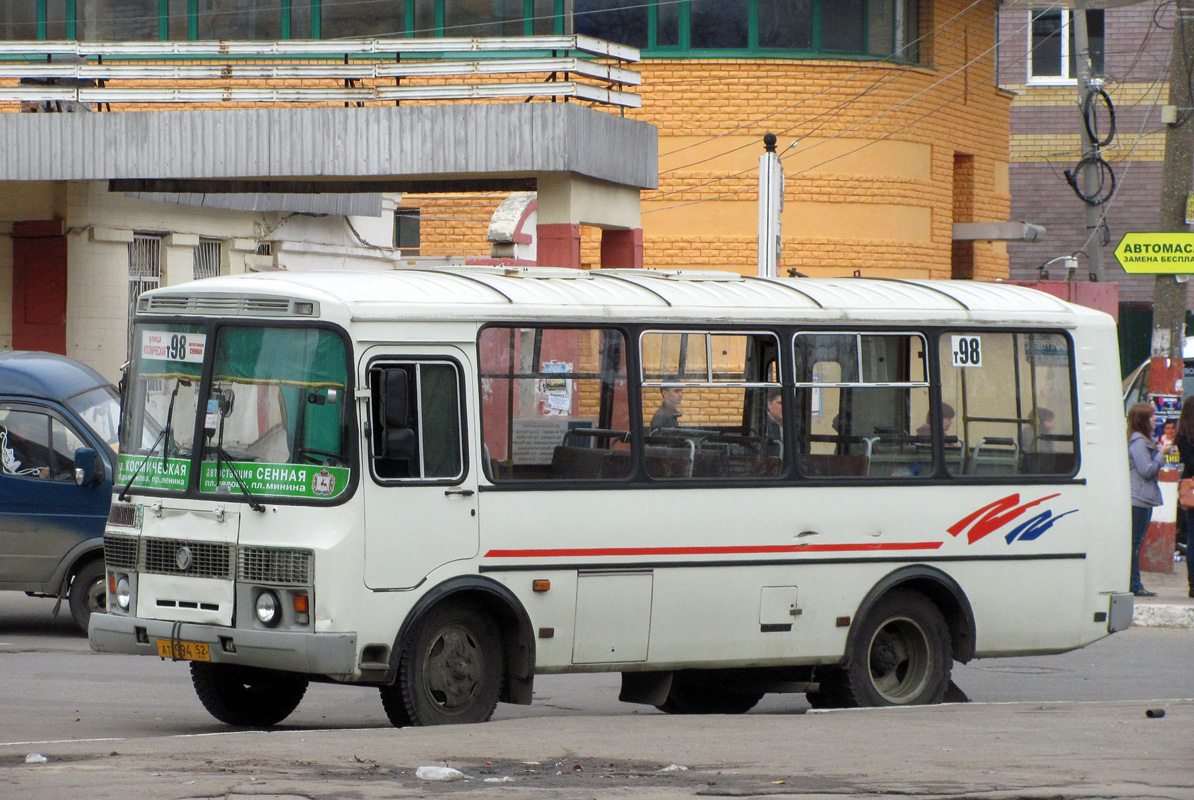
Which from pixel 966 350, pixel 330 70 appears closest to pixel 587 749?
pixel 966 350

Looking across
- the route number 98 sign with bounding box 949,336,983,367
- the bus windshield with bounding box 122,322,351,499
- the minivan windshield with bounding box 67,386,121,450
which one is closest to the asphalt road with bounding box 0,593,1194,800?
the bus windshield with bounding box 122,322,351,499

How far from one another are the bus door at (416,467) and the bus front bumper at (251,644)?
15.1 inches

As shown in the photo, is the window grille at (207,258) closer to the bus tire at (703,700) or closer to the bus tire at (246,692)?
the bus tire at (703,700)

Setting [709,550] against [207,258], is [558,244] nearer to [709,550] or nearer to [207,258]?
[709,550]

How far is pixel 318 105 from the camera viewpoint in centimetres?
1789

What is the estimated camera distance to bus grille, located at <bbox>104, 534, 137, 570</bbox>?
9078 millimetres

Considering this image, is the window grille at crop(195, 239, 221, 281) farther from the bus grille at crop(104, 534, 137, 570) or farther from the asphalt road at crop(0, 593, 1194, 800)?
the bus grille at crop(104, 534, 137, 570)

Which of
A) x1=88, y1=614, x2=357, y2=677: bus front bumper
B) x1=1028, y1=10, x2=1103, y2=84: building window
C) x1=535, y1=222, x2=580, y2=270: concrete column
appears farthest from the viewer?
x1=1028, y1=10, x2=1103, y2=84: building window

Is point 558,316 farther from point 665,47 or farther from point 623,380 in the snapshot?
point 665,47

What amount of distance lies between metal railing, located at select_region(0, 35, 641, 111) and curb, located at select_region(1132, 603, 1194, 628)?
705 cm

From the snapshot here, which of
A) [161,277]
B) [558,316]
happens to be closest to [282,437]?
[558,316]

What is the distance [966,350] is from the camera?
1065 cm

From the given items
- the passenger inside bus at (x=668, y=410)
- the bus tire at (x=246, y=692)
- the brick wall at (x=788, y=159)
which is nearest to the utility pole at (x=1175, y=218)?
the brick wall at (x=788, y=159)

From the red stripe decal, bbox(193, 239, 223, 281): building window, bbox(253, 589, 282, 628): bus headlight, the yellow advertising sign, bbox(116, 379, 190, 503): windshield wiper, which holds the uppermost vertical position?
bbox(193, 239, 223, 281): building window
